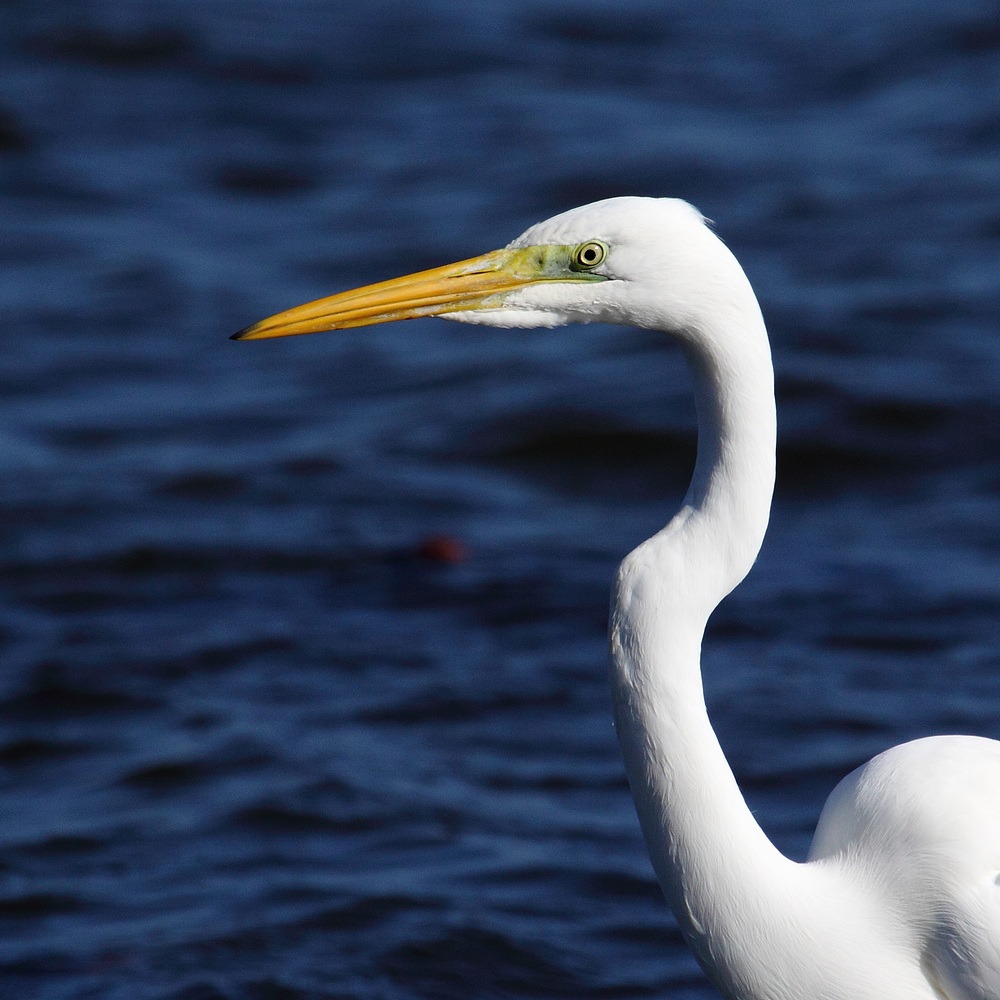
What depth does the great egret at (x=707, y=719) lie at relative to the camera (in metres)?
3.15

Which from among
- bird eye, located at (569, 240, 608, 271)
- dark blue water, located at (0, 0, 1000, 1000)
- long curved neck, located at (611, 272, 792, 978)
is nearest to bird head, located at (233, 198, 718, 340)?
bird eye, located at (569, 240, 608, 271)

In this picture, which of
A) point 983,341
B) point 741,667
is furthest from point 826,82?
point 741,667

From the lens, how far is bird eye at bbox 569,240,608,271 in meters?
3.21

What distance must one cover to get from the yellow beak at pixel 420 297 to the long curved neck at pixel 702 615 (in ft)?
1.31

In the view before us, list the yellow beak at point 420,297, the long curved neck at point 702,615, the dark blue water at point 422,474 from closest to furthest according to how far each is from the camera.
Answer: the long curved neck at point 702,615 → the yellow beak at point 420,297 → the dark blue water at point 422,474

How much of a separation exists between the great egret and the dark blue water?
1.82 metres

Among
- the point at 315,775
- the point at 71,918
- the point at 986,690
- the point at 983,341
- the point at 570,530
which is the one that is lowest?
the point at 71,918

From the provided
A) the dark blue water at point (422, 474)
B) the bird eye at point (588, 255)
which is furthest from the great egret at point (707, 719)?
the dark blue water at point (422, 474)

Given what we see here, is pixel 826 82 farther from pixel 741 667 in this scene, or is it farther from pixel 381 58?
pixel 741 667

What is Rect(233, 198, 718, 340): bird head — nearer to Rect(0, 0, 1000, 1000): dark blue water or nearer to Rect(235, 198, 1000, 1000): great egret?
Rect(235, 198, 1000, 1000): great egret

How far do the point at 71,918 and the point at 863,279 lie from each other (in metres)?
6.47

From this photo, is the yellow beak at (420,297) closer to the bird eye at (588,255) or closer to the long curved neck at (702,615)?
the bird eye at (588,255)

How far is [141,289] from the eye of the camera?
10484 millimetres

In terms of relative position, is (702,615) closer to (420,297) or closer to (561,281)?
(561,281)
